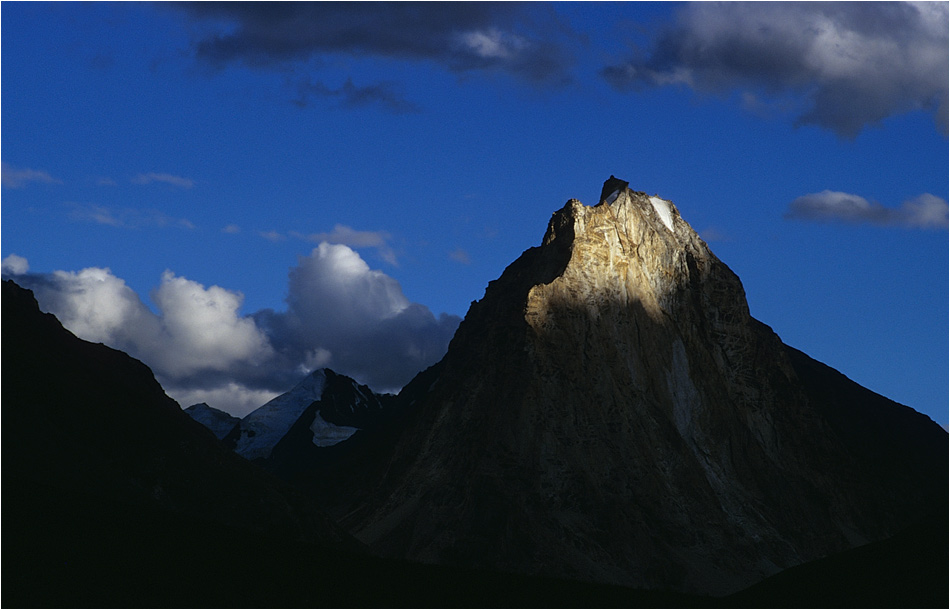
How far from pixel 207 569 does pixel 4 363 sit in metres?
36.7

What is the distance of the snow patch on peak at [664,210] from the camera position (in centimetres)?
17125

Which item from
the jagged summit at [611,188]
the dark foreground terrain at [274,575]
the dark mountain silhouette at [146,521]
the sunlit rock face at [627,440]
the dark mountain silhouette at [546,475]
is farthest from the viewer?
the jagged summit at [611,188]

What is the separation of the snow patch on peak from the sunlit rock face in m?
0.30

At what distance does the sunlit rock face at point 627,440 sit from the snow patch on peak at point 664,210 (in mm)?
301

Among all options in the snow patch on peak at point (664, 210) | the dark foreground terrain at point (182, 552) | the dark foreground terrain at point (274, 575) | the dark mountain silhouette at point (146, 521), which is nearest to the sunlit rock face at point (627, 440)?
the snow patch on peak at point (664, 210)

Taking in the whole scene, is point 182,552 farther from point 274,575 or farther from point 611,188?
point 611,188

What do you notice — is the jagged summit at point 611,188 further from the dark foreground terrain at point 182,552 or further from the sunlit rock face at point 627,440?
the dark foreground terrain at point 182,552

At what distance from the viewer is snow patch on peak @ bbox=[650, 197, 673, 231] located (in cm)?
17125

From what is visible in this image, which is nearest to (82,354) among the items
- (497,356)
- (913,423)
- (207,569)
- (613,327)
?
(207,569)

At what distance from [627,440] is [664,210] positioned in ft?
138

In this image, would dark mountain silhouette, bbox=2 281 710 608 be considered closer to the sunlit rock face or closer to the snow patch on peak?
the sunlit rock face

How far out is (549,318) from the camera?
150625 millimetres

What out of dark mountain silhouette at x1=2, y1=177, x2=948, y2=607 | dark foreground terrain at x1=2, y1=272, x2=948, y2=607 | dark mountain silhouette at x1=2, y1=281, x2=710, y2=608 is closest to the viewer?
dark foreground terrain at x1=2, y1=272, x2=948, y2=607

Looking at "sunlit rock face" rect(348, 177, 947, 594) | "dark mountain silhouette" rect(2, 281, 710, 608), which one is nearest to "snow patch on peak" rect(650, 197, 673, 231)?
"sunlit rock face" rect(348, 177, 947, 594)
